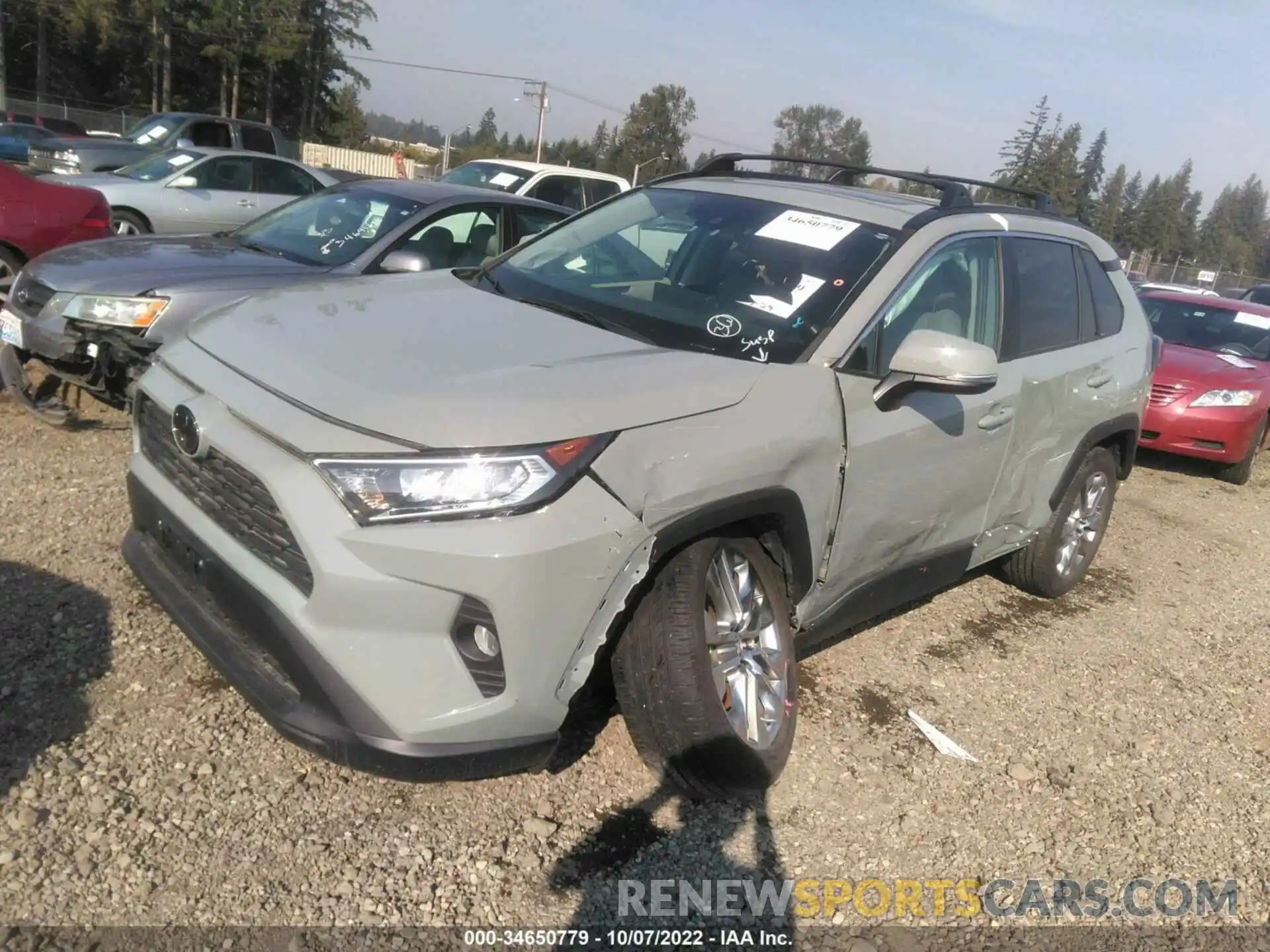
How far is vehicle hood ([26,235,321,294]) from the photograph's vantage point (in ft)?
16.7

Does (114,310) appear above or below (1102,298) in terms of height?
below

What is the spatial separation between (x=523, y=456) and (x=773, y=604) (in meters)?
1.09

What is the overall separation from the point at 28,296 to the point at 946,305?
4.64 meters

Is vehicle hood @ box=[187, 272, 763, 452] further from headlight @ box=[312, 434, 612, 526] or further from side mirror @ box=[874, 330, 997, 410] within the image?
side mirror @ box=[874, 330, 997, 410]

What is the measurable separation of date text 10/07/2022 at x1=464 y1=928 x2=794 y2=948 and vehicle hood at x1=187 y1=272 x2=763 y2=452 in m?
1.20

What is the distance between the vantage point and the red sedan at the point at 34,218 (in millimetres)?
6312

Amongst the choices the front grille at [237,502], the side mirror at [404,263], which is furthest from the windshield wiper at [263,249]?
the front grille at [237,502]

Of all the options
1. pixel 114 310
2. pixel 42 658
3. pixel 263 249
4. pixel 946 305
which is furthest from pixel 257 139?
pixel 946 305

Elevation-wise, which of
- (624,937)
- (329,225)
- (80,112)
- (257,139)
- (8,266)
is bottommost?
(80,112)

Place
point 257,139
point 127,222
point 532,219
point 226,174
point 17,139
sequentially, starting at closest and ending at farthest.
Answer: point 532,219
point 127,222
point 226,174
point 257,139
point 17,139

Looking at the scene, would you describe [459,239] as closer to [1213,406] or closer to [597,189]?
[597,189]

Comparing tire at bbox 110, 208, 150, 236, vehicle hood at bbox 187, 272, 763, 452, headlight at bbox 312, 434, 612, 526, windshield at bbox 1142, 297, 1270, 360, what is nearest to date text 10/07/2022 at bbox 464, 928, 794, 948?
headlight at bbox 312, 434, 612, 526

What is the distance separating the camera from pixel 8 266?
6359mm

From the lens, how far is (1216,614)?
5363mm
